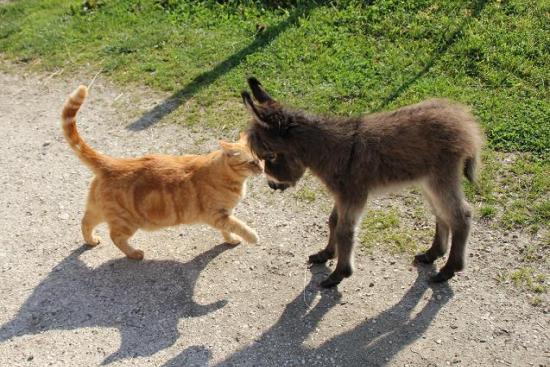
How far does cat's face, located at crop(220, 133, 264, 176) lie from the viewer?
5520mm

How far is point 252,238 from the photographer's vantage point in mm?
5891

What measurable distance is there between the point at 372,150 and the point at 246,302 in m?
1.94

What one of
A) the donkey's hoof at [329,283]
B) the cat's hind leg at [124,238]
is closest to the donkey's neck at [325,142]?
the donkey's hoof at [329,283]

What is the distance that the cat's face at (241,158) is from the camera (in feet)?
18.1

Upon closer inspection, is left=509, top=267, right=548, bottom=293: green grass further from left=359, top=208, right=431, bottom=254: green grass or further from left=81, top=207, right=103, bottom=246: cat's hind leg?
left=81, top=207, right=103, bottom=246: cat's hind leg

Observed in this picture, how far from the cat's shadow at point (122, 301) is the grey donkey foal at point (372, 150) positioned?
→ 1.57 m

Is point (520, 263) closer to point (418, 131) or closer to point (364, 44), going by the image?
point (418, 131)

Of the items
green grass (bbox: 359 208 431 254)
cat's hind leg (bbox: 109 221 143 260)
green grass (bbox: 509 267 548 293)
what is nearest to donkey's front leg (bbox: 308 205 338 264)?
green grass (bbox: 359 208 431 254)

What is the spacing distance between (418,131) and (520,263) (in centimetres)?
181

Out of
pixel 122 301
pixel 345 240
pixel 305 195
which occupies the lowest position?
pixel 122 301

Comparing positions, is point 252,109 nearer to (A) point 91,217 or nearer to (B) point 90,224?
(A) point 91,217

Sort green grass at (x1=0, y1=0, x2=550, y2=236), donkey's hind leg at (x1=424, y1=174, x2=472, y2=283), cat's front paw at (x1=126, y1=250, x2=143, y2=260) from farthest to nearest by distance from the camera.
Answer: green grass at (x1=0, y1=0, x2=550, y2=236) → cat's front paw at (x1=126, y1=250, x2=143, y2=260) → donkey's hind leg at (x1=424, y1=174, x2=472, y2=283)

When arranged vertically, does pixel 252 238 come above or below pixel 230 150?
below

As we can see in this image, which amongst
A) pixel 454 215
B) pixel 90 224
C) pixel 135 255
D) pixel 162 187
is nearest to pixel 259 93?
pixel 162 187
